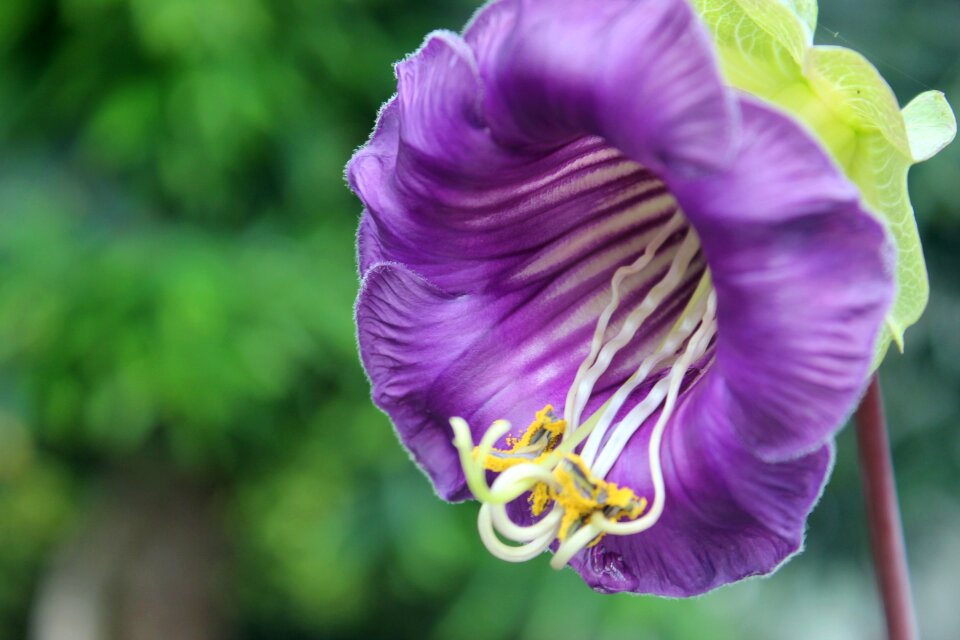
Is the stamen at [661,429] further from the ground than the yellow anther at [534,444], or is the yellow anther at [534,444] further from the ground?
the yellow anther at [534,444]

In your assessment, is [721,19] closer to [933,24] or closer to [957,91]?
[957,91]

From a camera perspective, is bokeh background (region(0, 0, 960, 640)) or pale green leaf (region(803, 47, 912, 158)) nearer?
pale green leaf (region(803, 47, 912, 158))

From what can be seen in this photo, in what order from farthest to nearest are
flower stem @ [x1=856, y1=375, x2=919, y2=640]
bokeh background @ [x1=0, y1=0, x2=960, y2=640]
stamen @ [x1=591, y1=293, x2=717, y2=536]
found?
bokeh background @ [x1=0, y1=0, x2=960, y2=640] < flower stem @ [x1=856, y1=375, x2=919, y2=640] < stamen @ [x1=591, y1=293, x2=717, y2=536]

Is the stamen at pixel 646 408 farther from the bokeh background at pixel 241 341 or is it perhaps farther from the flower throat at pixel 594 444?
the bokeh background at pixel 241 341

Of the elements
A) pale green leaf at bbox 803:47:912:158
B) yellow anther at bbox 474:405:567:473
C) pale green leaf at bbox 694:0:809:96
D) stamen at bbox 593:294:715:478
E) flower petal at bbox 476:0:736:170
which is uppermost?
flower petal at bbox 476:0:736:170

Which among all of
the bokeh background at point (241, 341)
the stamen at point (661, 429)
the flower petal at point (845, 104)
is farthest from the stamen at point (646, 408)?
the bokeh background at point (241, 341)

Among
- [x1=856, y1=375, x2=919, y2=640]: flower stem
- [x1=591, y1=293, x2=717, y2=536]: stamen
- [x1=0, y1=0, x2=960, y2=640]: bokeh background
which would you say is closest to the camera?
[x1=591, y1=293, x2=717, y2=536]: stamen

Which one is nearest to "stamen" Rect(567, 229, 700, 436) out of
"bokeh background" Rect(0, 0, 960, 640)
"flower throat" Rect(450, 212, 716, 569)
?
"flower throat" Rect(450, 212, 716, 569)

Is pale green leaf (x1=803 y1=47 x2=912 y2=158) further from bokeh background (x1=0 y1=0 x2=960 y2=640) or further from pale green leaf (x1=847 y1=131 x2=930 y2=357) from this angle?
bokeh background (x1=0 y1=0 x2=960 y2=640)
